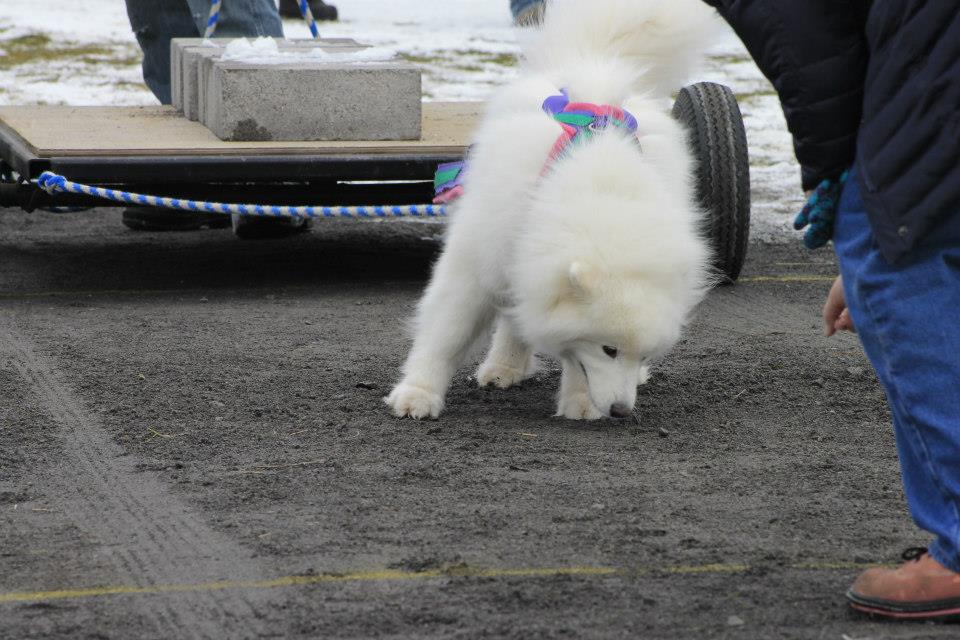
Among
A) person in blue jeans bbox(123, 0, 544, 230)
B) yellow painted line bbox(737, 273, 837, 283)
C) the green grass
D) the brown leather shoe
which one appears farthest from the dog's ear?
the green grass

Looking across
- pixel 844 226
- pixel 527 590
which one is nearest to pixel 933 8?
pixel 844 226

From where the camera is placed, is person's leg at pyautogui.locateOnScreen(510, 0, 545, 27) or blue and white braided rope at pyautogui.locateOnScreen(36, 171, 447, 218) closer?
blue and white braided rope at pyautogui.locateOnScreen(36, 171, 447, 218)

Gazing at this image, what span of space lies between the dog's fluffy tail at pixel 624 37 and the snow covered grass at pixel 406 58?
307 cm

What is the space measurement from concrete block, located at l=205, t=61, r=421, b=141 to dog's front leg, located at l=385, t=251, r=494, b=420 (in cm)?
201

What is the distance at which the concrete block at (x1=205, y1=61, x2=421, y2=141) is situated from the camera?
641 centimetres

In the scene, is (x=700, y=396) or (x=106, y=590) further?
(x=700, y=396)

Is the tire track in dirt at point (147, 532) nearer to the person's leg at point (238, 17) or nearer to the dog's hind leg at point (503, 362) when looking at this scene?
the dog's hind leg at point (503, 362)

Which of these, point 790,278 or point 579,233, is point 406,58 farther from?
point 579,233

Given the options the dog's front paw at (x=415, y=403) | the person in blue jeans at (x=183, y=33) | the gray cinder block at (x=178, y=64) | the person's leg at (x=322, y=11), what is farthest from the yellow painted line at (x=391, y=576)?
the person's leg at (x=322, y=11)

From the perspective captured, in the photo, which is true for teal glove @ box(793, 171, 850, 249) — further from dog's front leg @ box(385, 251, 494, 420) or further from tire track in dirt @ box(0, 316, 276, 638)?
dog's front leg @ box(385, 251, 494, 420)

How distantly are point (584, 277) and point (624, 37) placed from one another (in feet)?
4.38

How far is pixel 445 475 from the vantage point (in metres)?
3.89

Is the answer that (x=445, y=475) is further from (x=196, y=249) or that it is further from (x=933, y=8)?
(x=196, y=249)

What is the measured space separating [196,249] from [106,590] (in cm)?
463
